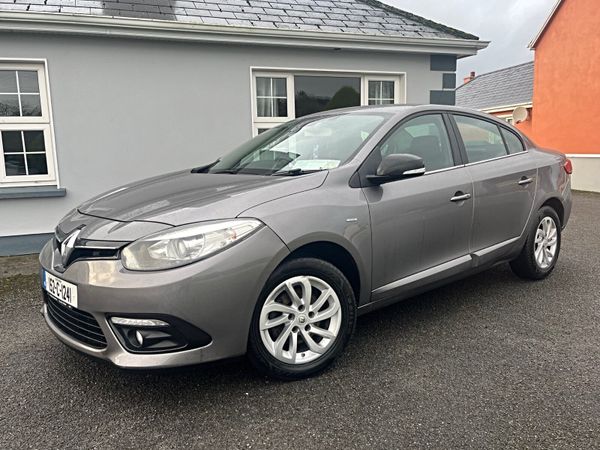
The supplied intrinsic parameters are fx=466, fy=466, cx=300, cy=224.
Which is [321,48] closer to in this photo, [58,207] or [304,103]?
[304,103]

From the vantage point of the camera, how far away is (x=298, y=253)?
255 cm

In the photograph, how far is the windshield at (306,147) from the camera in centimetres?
299

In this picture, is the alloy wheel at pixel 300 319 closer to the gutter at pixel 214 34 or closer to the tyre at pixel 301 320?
the tyre at pixel 301 320

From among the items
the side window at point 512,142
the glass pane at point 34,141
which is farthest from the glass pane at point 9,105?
the side window at point 512,142

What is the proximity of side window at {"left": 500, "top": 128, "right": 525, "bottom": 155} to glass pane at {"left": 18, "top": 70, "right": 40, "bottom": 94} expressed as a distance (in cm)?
539

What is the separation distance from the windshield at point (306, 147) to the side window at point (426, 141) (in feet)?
0.53

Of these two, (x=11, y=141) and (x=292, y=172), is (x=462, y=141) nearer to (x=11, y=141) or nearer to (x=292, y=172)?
(x=292, y=172)

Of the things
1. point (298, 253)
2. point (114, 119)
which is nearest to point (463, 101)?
point (114, 119)

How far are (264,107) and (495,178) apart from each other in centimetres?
402

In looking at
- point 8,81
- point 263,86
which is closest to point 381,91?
point 263,86

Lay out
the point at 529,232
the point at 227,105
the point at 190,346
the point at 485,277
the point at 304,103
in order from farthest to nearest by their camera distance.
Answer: the point at 304,103
the point at 227,105
the point at 485,277
the point at 529,232
the point at 190,346

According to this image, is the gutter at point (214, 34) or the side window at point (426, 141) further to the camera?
the gutter at point (214, 34)

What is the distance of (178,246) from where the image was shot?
2.21m

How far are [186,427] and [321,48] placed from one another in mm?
5799
